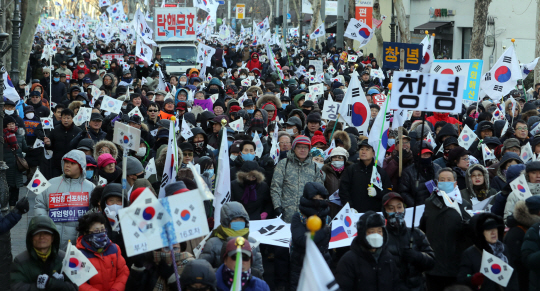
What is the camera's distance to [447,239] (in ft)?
18.7

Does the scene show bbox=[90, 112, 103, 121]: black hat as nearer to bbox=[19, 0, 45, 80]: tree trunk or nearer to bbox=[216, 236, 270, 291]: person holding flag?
bbox=[216, 236, 270, 291]: person holding flag

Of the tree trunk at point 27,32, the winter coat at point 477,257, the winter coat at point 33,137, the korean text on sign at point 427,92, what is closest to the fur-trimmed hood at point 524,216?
the winter coat at point 477,257

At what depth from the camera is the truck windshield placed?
26.5 m

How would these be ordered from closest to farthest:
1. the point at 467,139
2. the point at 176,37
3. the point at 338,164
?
the point at 338,164
the point at 467,139
the point at 176,37

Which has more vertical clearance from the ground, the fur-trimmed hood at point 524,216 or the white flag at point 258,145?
the white flag at point 258,145

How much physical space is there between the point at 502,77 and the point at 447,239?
776 centimetres

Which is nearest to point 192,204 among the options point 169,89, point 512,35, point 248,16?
point 169,89

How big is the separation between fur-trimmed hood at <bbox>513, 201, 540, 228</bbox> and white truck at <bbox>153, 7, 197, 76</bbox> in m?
21.4

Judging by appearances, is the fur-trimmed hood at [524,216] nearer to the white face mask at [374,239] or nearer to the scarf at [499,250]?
the scarf at [499,250]

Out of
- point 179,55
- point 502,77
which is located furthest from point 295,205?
point 179,55

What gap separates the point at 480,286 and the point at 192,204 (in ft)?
7.57

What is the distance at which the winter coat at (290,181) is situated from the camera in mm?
7164

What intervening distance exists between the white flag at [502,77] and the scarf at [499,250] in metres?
7.96

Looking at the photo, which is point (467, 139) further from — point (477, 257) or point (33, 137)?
point (33, 137)
